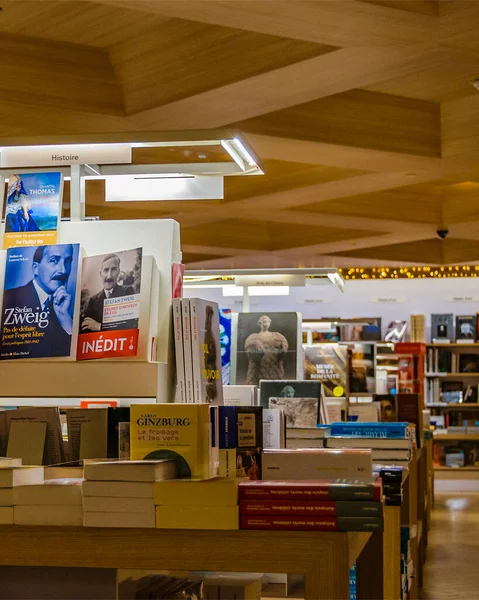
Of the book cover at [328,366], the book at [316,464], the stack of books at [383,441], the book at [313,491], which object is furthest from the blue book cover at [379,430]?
the book cover at [328,366]

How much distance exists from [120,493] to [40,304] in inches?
49.1

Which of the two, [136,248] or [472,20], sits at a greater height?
[472,20]

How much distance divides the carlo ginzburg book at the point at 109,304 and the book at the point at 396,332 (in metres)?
11.2

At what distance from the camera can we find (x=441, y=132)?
6.70 m

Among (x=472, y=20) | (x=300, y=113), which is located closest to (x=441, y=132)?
(x=300, y=113)

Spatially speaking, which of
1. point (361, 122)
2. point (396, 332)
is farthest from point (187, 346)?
point (396, 332)

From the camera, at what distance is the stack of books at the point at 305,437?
14.9ft

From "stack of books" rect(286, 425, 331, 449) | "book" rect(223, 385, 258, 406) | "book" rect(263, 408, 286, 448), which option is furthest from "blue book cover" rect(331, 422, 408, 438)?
"book" rect(263, 408, 286, 448)

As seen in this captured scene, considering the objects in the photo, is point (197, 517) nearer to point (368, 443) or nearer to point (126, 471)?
point (126, 471)

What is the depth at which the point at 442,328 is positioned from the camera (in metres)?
14.1

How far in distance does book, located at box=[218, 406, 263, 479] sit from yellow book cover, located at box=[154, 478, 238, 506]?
0.87 feet

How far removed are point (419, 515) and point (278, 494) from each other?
5.01 meters

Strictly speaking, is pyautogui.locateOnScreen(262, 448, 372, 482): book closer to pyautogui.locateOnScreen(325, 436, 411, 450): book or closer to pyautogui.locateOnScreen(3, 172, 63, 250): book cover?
pyautogui.locateOnScreen(3, 172, 63, 250): book cover

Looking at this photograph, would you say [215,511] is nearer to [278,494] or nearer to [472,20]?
[278,494]
